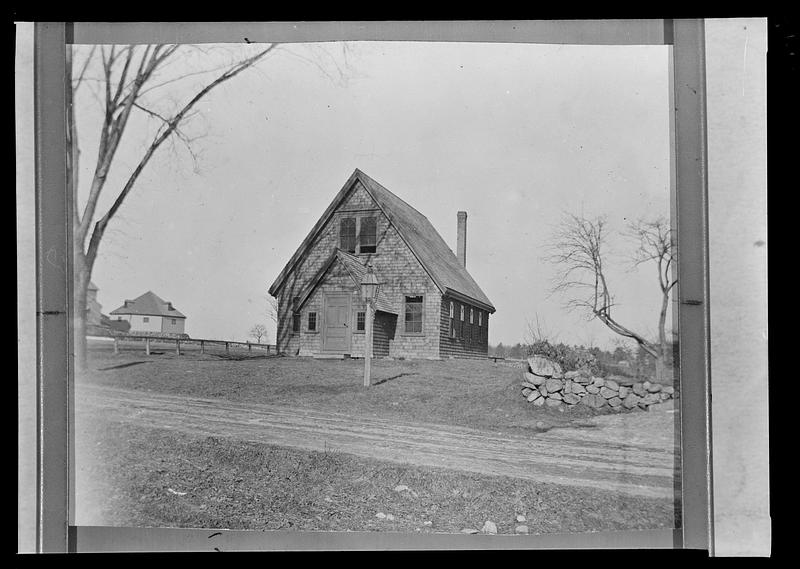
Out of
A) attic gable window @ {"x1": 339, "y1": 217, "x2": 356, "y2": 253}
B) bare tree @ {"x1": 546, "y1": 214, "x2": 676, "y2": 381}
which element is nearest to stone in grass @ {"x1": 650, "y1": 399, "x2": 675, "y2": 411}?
bare tree @ {"x1": 546, "y1": 214, "x2": 676, "y2": 381}

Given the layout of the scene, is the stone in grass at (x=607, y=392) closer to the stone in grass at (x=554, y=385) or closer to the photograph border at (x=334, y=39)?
the stone in grass at (x=554, y=385)

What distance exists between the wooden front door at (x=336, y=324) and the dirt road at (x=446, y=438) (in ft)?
1.59

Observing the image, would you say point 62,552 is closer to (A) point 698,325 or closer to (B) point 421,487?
(B) point 421,487

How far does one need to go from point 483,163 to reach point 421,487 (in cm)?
228

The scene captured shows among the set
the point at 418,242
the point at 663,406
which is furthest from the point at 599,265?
the point at 418,242

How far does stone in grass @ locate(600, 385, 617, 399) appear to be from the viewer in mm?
4934

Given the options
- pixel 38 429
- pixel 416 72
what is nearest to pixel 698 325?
pixel 416 72

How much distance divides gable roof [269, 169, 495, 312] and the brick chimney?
0.13ft

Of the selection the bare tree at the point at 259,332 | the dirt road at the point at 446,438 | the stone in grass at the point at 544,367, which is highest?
the bare tree at the point at 259,332

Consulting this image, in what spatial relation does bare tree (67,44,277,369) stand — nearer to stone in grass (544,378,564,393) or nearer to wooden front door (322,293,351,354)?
wooden front door (322,293,351,354)

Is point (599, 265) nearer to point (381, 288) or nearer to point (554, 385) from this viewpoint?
point (554, 385)

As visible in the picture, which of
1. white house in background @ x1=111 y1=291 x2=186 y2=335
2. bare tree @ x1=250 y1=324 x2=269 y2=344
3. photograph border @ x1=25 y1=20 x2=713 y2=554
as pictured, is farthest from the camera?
bare tree @ x1=250 y1=324 x2=269 y2=344

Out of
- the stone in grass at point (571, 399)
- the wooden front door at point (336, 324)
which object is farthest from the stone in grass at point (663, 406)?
the wooden front door at point (336, 324)

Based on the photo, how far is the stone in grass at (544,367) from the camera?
4.93 m
